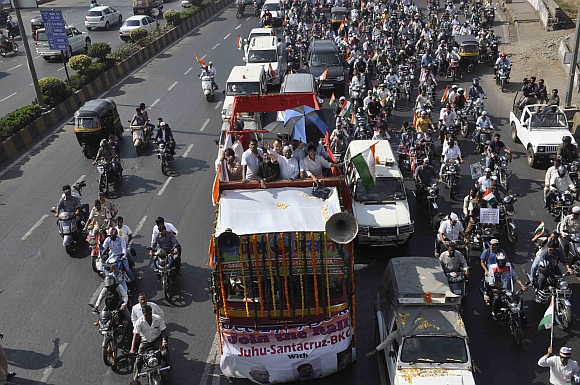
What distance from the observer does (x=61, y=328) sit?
41.7 feet

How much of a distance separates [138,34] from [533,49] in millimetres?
22699

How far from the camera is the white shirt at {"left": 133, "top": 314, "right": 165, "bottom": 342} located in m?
10.6

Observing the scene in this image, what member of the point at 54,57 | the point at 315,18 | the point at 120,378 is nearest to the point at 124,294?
the point at 120,378

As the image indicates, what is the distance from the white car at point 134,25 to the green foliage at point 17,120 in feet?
51.0

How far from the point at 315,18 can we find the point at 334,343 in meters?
38.4

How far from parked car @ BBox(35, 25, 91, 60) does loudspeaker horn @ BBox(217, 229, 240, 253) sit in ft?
94.4

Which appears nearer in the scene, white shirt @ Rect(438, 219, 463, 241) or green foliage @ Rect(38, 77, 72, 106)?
white shirt @ Rect(438, 219, 463, 241)

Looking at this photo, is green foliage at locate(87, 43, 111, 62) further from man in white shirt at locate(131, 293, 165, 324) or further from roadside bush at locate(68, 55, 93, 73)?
man in white shirt at locate(131, 293, 165, 324)

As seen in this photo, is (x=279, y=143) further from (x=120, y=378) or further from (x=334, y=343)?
(x=120, y=378)

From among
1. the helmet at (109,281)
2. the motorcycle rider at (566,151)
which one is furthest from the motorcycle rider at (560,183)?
the helmet at (109,281)

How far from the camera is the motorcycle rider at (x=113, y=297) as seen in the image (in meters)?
11.6

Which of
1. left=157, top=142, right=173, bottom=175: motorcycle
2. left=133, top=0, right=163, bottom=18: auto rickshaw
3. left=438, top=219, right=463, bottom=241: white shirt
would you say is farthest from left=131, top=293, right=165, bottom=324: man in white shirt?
left=133, top=0, right=163, bottom=18: auto rickshaw

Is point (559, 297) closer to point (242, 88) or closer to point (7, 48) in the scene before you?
point (242, 88)

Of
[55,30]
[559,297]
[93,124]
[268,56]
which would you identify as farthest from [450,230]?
[55,30]
